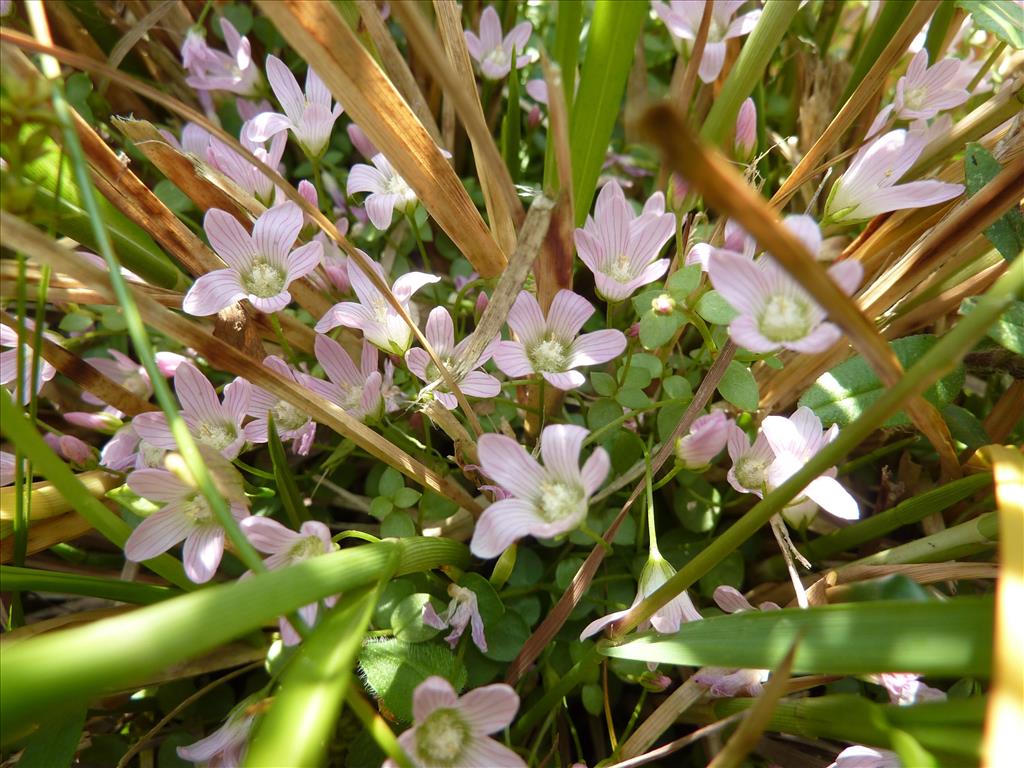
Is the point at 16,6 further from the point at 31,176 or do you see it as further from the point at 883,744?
the point at 883,744

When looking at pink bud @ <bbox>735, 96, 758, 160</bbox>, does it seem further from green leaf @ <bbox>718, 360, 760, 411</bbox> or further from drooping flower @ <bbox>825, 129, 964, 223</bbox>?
green leaf @ <bbox>718, 360, 760, 411</bbox>

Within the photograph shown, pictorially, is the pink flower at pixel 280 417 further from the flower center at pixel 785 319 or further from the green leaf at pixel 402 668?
the flower center at pixel 785 319

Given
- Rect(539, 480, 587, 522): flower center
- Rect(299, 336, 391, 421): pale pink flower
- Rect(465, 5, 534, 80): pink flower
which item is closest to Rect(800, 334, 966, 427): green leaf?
Rect(539, 480, 587, 522): flower center

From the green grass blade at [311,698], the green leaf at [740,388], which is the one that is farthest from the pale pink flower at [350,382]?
the green leaf at [740,388]

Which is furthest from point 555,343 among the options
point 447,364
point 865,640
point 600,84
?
point 865,640

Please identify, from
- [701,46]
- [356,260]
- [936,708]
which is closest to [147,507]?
[356,260]

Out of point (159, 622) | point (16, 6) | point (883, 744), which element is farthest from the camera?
point (16, 6)
